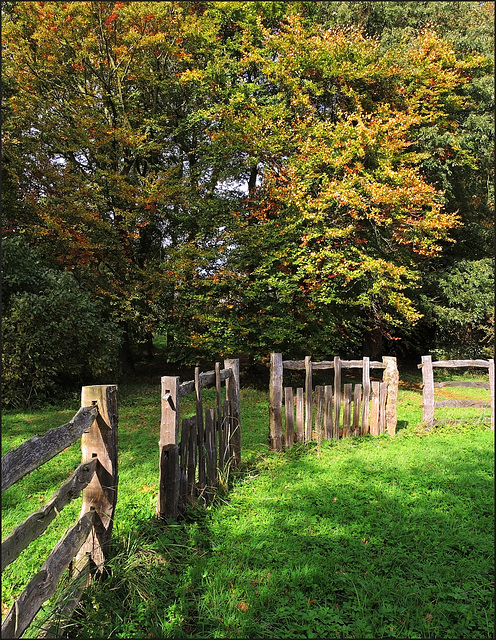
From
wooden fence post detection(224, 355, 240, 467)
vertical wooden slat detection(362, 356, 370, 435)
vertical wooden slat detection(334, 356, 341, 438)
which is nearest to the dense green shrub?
wooden fence post detection(224, 355, 240, 467)

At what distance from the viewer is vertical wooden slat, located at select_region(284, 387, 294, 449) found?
580 centimetres

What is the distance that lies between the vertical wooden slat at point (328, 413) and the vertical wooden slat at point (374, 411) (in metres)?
0.82

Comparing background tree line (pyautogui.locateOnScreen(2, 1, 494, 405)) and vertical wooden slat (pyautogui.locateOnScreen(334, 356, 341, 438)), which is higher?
background tree line (pyautogui.locateOnScreen(2, 1, 494, 405))

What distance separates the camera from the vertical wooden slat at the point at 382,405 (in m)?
6.62

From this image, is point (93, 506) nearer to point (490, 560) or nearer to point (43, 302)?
point (490, 560)

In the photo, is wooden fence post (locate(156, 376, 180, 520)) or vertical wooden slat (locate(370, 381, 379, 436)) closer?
wooden fence post (locate(156, 376, 180, 520))

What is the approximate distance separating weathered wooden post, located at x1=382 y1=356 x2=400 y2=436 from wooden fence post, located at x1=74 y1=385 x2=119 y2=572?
495cm

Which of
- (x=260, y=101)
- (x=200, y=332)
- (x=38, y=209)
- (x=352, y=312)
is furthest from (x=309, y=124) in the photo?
(x=38, y=209)

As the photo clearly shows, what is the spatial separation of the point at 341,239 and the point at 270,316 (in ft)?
9.55

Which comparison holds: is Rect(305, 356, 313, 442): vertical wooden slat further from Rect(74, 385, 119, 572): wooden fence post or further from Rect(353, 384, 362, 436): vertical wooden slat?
Rect(74, 385, 119, 572): wooden fence post

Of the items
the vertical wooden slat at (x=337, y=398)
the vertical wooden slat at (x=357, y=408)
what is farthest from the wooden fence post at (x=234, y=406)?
the vertical wooden slat at (x=357, y=408)

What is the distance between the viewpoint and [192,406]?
9297mm

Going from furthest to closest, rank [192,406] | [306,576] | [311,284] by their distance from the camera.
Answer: [311,284] < [192,406] < [306,576]

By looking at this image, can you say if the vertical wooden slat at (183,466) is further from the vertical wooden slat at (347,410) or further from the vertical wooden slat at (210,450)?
the vertical wooden slat at (347,410)
